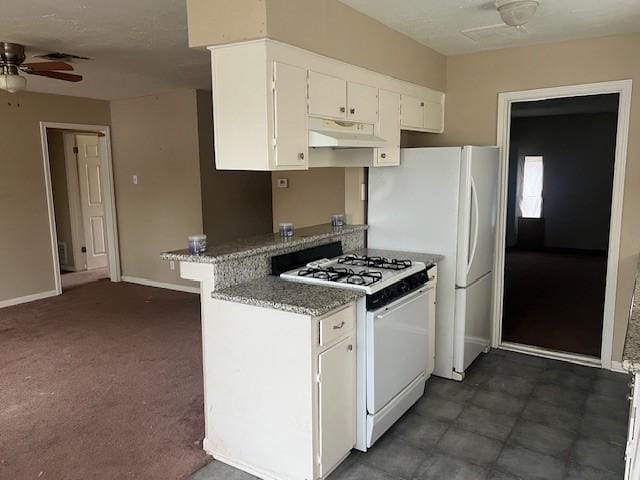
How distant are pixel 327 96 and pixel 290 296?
114 cm

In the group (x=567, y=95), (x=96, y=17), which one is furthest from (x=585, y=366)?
(x=96, y=17)

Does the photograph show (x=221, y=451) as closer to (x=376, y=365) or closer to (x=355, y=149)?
(x=376, y=365)

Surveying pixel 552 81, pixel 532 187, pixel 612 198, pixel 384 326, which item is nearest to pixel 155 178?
pixel 384 326

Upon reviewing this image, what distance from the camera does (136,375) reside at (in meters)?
3.62

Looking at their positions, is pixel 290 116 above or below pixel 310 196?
above

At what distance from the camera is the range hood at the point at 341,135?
2660 mm

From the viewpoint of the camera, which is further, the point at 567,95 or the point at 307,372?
the point at 567,95

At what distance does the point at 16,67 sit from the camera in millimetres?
3635

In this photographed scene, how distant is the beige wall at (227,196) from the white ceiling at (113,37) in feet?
2.39

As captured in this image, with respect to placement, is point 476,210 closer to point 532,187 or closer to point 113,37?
point 113,37

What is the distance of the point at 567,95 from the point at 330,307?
8.72 feet

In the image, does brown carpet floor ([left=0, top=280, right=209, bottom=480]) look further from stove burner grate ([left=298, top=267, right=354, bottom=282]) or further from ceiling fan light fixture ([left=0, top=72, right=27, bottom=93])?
ceiling fan light fixture ([left=0, top=72, right=27, bottom=93])

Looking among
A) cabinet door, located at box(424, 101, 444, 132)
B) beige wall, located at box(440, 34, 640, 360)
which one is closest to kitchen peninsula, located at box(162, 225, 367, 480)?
cabinet door, located at box(424, 101, 444, 132)

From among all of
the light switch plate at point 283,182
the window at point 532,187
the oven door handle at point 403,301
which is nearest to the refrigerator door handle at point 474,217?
the oven door handle at point 403,301
